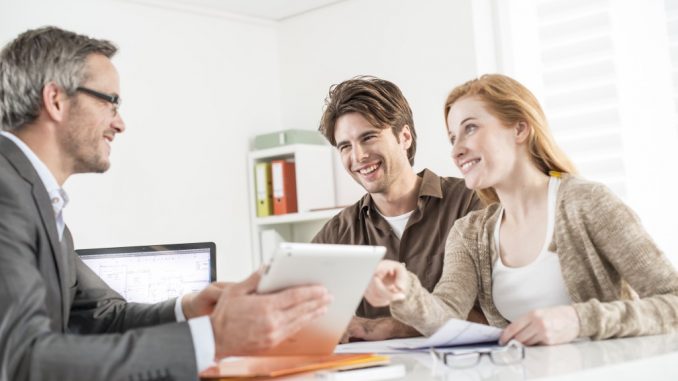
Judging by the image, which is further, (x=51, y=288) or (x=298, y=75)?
(x=298, y=75)

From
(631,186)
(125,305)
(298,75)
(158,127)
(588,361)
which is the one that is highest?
(298,75)

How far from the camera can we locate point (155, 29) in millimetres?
4938

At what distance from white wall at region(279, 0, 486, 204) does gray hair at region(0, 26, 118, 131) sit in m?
2.94

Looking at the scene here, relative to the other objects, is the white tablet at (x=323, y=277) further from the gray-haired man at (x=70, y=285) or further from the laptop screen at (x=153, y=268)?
the laptop screen at (x=153, y=268)

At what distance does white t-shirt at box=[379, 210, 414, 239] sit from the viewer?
2939 mm

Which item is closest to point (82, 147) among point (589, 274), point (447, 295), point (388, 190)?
point (447, 295)

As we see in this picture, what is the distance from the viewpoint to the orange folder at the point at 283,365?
1414 millimetres

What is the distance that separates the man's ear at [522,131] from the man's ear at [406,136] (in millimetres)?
882

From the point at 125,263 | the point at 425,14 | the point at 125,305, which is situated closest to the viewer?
the point at 125,305

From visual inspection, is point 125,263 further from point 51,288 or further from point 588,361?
point 588,361

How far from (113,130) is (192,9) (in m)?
3.33

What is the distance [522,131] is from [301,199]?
112 inches

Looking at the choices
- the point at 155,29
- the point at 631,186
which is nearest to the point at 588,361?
the point at 631,186

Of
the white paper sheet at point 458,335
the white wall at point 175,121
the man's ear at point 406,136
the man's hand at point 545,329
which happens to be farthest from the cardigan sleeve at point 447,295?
the white wall at point 175,121
